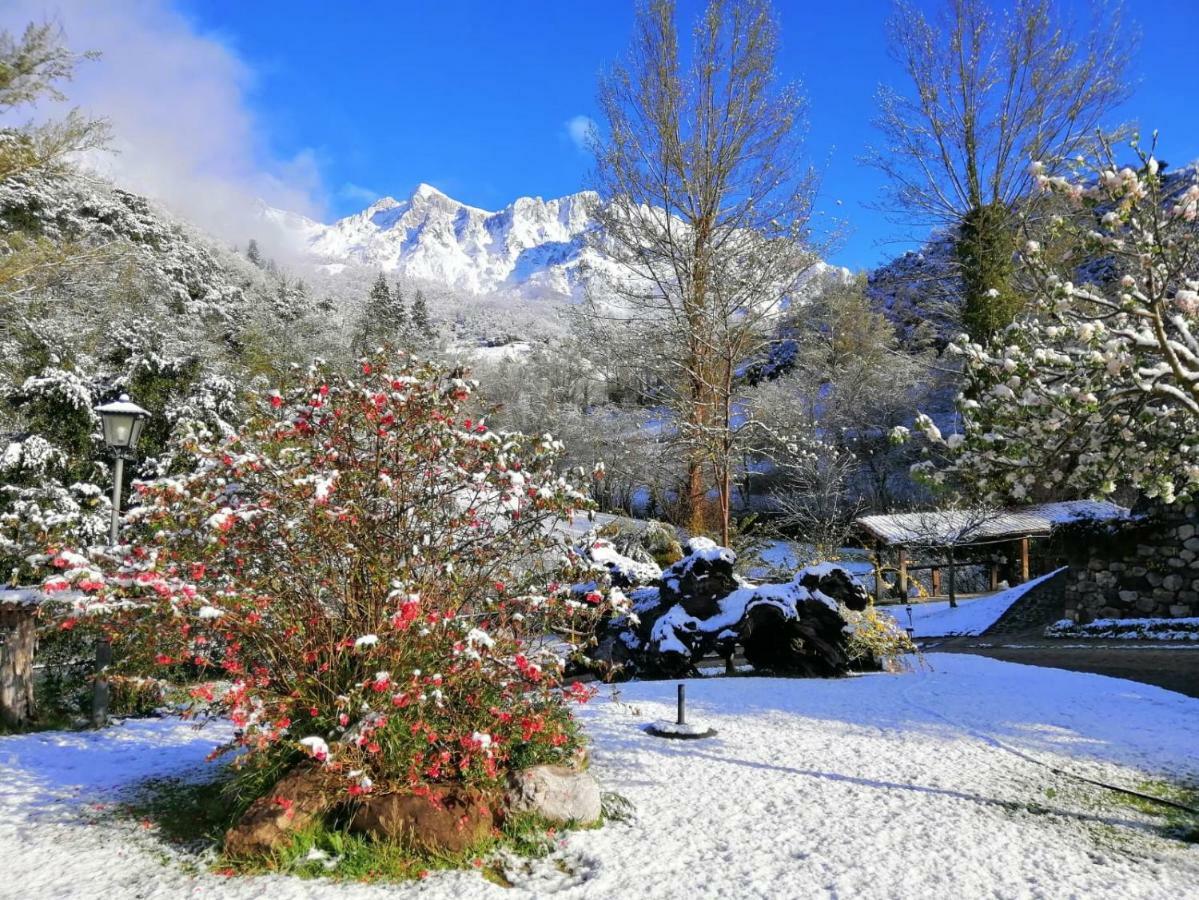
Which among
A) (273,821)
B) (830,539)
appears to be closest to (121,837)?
(273,821)

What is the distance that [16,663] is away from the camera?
5875 mm

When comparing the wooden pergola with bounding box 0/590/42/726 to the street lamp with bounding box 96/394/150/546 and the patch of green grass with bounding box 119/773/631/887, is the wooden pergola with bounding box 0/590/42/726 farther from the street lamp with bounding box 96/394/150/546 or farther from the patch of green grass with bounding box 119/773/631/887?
the patch of green grass with bounding box 119/773/631/887

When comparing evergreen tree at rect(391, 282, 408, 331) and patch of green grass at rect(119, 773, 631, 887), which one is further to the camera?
evergreen tree at rect(391, 282, 408, 331)

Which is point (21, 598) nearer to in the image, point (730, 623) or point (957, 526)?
point (730, 623)

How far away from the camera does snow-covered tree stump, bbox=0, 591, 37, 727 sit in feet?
18.9

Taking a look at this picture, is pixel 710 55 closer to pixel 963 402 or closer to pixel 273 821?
pixel 963 402

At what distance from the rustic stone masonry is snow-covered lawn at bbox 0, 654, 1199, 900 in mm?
6537

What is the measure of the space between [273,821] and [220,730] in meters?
2.93

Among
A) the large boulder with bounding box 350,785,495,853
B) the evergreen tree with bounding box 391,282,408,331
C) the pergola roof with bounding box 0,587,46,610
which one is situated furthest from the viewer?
the evergreen tree with bounding box 391,282,408,331

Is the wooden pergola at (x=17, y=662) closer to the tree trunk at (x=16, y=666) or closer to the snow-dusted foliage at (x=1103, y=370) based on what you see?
the tree trunk at (x=16, y=666)

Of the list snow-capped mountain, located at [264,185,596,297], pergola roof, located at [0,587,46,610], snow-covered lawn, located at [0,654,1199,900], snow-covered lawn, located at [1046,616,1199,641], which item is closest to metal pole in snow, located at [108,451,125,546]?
pergola roof, located at [0,587,46,610]

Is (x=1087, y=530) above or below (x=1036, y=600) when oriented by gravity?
above

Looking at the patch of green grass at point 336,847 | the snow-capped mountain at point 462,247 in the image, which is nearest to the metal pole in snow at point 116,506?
the patch of green grass at point 336,847

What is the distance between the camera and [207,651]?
4.40 meters
